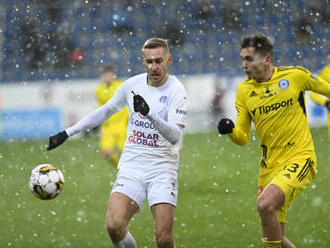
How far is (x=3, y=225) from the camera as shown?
8023 mm

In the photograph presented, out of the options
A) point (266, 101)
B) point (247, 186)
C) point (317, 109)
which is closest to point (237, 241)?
point (266, 101)

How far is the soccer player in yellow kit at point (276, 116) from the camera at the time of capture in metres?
5.37

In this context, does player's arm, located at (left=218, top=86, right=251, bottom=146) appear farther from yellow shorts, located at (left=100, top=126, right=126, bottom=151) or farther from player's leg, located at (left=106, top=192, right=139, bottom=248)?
yellow shorts, located at (left=100, top=126, right=126, bottom=151)

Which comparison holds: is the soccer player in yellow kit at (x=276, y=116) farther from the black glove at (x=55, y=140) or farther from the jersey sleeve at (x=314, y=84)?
the black glove at (x=55, y=140)

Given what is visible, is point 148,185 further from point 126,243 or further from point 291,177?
point 291,177

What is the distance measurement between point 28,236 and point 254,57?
365cm

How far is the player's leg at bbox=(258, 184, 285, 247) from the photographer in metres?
4.96

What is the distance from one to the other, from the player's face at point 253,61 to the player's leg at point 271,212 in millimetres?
1055

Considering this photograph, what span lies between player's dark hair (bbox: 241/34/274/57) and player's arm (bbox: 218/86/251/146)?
0.47 metres

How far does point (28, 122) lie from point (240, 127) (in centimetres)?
1447

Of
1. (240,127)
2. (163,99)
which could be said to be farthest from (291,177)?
(163,99)

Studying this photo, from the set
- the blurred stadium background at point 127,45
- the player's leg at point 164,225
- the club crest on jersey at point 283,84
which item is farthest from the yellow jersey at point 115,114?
the blurred stadium background at point 127,45

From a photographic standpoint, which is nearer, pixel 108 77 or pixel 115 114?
pixel 115 114

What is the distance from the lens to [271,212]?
4953 millimetres
